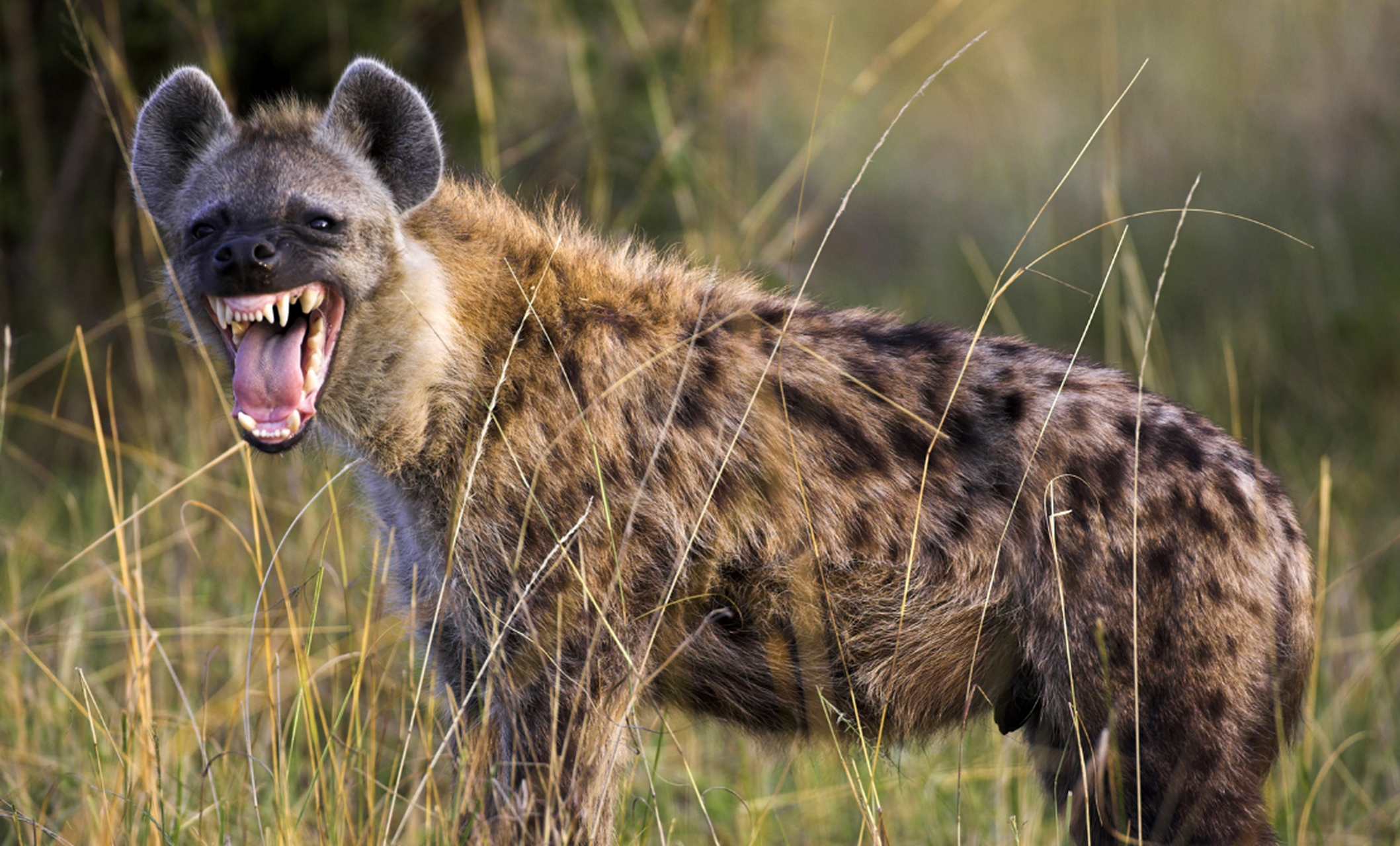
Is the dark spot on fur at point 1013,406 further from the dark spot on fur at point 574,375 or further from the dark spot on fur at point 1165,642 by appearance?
the dark spot on fur at point 574,375


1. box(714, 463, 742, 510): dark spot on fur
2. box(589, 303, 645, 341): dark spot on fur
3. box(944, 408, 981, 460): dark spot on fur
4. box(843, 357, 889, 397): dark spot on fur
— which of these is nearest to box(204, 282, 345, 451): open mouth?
box(589, 303, 645, 341): dark spot on fur

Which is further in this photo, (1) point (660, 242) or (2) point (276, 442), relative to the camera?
(1) point (660, 242)

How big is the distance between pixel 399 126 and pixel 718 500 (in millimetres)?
1025

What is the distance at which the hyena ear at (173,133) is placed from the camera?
2.82 meters

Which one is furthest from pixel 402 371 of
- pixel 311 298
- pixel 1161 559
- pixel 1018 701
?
pixel 1161 559

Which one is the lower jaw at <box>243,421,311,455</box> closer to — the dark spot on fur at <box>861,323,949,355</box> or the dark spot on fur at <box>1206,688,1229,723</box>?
the dark spot on fur at <box>861,323,949,355</box>

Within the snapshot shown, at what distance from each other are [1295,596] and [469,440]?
162 cm

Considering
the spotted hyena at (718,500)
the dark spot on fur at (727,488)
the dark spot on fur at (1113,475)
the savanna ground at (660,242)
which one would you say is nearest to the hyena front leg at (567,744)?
the spotted hyena at (718,500)

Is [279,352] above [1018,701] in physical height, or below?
above

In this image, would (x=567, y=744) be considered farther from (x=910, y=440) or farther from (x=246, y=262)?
(x=246, y=262)

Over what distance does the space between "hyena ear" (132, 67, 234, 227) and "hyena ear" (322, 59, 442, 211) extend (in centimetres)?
27

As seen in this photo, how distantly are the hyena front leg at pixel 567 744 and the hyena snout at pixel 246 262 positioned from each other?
2.91 feet

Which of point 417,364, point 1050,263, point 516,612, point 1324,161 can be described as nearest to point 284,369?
point 417,364

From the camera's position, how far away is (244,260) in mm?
2488
